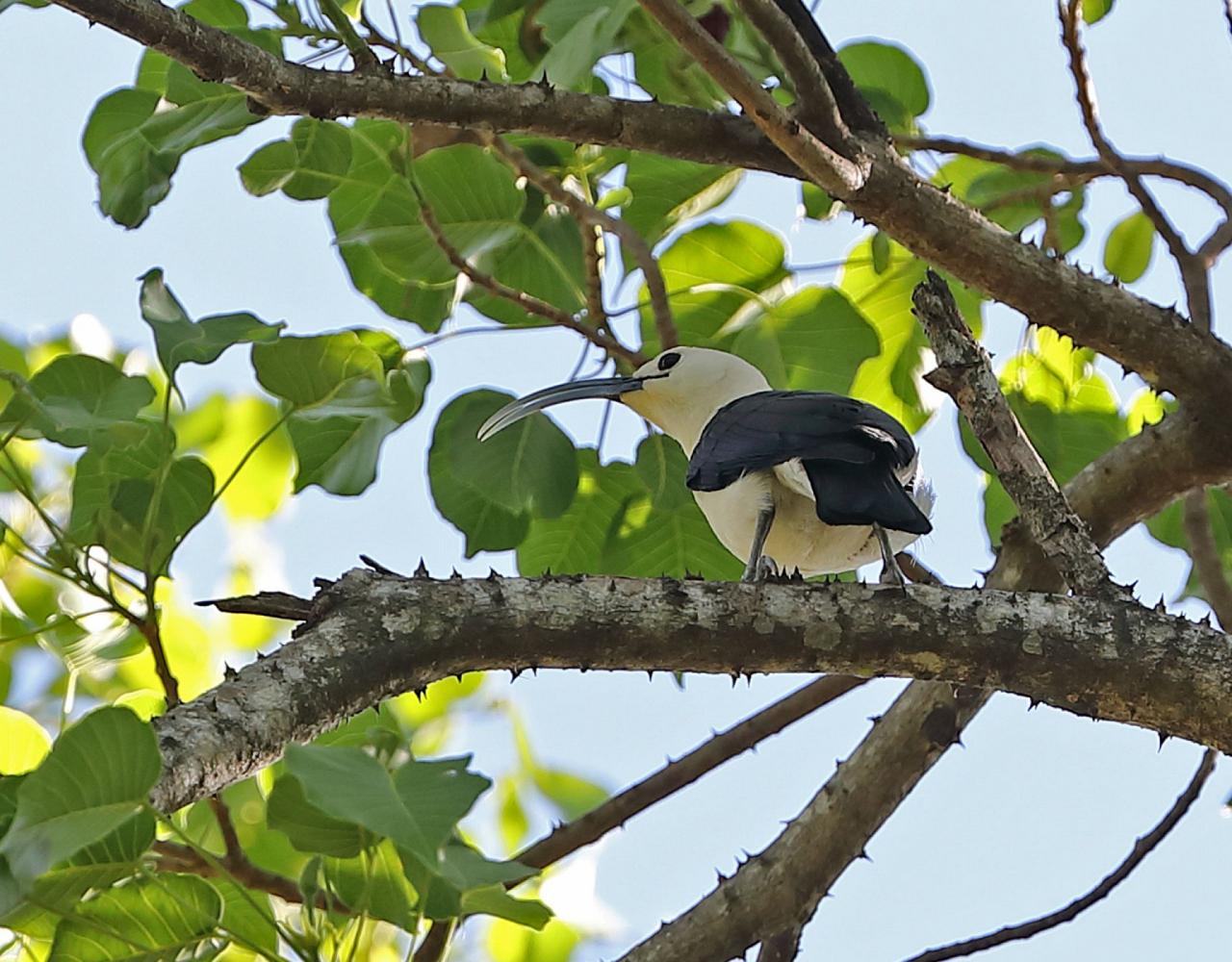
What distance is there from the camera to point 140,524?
2.08 metres

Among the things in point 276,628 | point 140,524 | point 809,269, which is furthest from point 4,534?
point 809,269

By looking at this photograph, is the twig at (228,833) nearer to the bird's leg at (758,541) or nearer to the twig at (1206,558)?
the bird's leg at (758,541)

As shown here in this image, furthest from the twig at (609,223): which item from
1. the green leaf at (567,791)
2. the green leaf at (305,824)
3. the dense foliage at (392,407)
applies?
the green leaf at (305,824)

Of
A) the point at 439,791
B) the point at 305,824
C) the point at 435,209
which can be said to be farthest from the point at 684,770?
the point at 439,791

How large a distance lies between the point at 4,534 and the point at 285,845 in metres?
1.00

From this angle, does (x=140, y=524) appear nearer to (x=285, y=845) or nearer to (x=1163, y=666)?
(x=285, y=845)

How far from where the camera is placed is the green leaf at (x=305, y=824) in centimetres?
138

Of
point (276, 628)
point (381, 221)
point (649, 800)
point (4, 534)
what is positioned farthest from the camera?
point (276, 628)

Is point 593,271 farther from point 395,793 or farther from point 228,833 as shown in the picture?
point 395,793

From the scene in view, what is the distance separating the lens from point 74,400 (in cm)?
192

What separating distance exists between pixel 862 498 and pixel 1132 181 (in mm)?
1240

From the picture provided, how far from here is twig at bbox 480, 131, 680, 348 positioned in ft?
9.12

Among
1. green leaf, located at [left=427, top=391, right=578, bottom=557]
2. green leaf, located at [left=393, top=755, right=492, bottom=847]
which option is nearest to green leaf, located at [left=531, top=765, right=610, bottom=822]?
green leaf, located at [left=427, top=391, right=578, bottom=557]

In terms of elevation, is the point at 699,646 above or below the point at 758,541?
below
